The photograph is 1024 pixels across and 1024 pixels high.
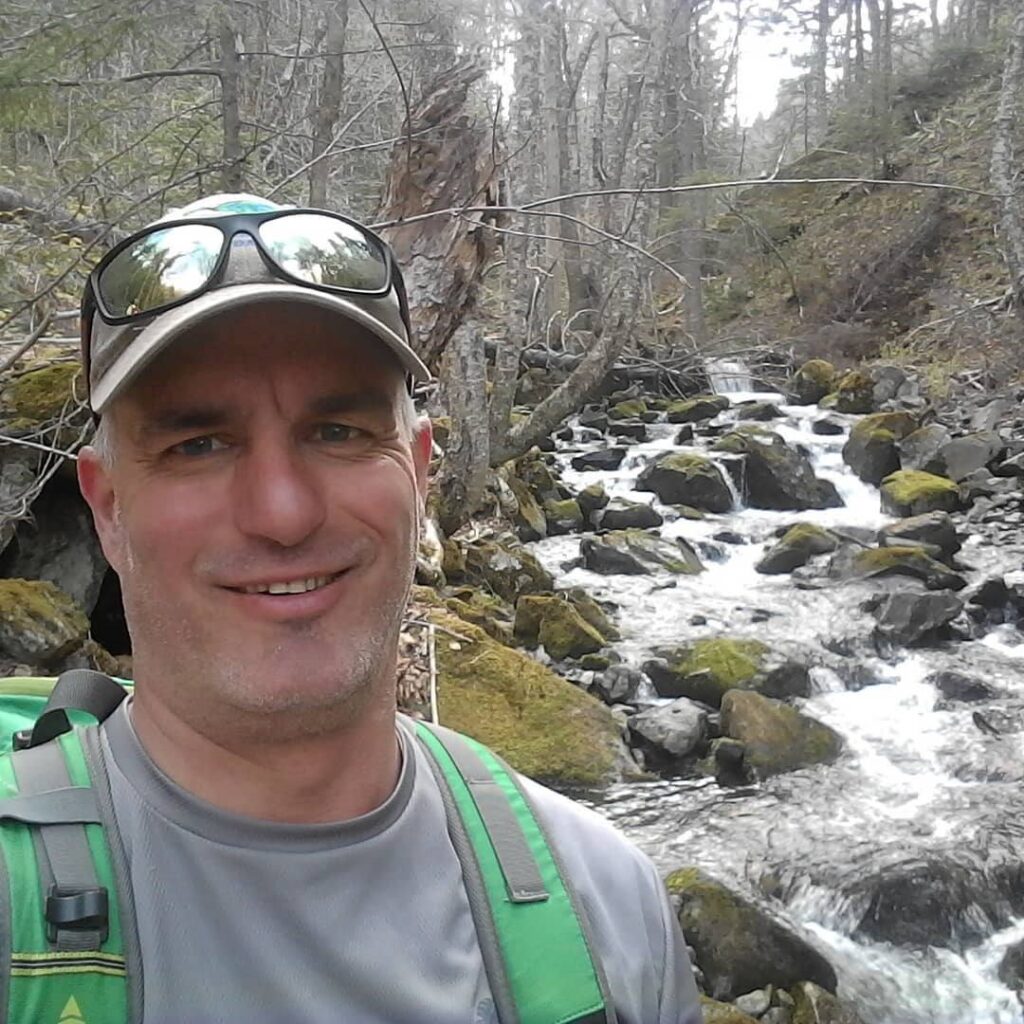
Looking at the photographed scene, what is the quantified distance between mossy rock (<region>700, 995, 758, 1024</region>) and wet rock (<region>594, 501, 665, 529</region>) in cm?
811

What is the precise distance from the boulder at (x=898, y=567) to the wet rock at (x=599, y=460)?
4829mm

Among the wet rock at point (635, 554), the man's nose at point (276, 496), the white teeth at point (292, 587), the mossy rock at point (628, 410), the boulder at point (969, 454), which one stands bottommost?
the wet rock at point (635, 554)

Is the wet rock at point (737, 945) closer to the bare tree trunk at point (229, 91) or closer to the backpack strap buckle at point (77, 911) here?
the backpack strap buckle at point (77, 911)

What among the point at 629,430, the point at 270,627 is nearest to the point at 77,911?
the point at 270,627

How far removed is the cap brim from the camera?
1.42 meters

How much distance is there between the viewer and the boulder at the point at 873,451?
1365cm

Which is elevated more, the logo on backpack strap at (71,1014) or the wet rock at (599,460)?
the wet rock at (599,460)

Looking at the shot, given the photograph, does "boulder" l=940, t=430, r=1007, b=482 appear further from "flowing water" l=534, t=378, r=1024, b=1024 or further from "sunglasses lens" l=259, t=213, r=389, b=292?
"sunglasses lens" l=259, t=213, r=389, b=292

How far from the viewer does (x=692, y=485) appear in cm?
1285

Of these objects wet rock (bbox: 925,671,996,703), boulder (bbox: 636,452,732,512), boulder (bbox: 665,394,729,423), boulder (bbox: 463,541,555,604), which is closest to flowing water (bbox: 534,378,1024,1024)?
wet rock (bbox: 925,671,996,703)

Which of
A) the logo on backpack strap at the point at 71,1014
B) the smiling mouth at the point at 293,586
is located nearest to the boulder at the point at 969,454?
the smiling mouth at the point at 293,586

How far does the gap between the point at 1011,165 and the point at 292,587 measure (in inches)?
481

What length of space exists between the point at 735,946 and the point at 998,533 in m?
8.30

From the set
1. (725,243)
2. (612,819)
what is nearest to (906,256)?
(725,243)
